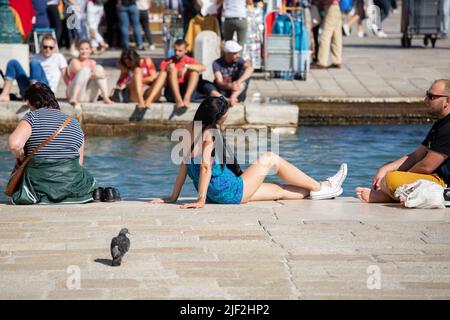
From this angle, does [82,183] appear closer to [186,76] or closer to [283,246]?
[283,246]

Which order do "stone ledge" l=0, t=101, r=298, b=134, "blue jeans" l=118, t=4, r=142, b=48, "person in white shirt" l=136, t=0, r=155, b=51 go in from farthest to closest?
"person in white shirt" l=136, t=0, r=155, b=51 < "blue jeans" l=118, t=4, r=142, b=48 < "stone ledge" l=0, t=101, r=298, b=134

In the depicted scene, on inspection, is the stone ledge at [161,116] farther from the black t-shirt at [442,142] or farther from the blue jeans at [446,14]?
the blue jeans at [446,14]

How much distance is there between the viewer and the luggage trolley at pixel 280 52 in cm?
1582

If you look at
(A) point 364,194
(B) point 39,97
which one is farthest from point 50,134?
(A) point 364,194

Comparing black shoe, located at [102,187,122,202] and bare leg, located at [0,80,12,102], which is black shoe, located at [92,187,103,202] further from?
bare leg, located at [0,80,12,102]

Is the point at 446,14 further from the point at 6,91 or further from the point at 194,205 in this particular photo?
the point at 194,205

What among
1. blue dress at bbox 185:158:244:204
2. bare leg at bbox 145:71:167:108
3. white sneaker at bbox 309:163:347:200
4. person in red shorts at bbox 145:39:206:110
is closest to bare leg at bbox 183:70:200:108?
person in red shorts at bbox 145:39:206:110

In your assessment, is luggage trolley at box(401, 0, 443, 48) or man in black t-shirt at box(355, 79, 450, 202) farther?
luggage trolley at box(401, 0, 443, 48)

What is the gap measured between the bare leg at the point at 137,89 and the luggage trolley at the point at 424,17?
25.3ft

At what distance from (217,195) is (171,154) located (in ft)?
14.6

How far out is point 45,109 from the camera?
27.2ft

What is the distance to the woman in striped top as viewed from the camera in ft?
26.8

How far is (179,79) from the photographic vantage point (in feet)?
45.3

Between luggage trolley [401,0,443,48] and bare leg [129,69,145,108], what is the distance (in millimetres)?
7714
